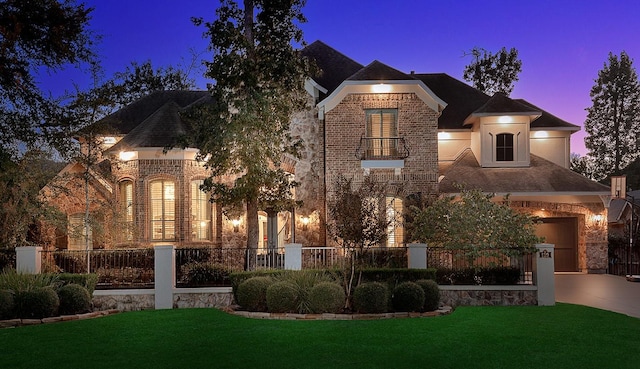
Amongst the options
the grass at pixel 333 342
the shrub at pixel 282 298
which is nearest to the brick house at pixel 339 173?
the shrub at pixel 282 298

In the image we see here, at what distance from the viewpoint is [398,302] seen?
14617 mm

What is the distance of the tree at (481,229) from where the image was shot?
17.7 metres

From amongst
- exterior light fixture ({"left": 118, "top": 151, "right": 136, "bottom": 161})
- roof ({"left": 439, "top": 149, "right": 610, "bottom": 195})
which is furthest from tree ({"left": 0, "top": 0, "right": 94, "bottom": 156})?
roof ({"left": 439, "top": 149, "right": 610, "bottom": 195})

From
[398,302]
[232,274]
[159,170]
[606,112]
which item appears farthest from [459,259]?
[606,112]

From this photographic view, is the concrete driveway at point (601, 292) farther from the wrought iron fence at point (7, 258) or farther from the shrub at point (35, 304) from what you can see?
the wrought iron fence at point (7, 258)

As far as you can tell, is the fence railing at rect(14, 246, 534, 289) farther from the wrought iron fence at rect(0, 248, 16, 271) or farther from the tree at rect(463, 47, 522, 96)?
the tree at rect(463, 47, 522, 96)

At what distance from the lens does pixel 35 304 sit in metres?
14.2

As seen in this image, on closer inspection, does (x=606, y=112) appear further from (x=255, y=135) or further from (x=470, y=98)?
(x=255, y=135)

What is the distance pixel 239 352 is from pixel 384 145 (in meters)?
15.1

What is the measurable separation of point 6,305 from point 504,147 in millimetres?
19626

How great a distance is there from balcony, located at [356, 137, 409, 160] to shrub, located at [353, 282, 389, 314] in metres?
9.93

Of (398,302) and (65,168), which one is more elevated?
(65,168)

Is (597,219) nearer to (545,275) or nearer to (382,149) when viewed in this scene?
(382,149)

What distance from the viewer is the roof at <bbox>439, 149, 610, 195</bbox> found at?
81.9 feet
